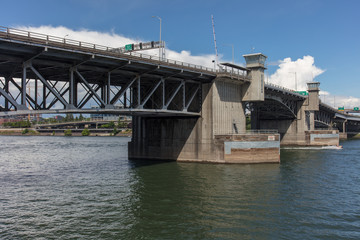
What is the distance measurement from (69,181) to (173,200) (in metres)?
14.6

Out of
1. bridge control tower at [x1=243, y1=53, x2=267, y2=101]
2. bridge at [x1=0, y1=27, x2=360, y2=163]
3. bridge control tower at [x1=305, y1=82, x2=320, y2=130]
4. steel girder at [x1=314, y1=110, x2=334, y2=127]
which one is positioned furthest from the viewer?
steel girder at [x1=314, y1=110, x2=334, y2=127]

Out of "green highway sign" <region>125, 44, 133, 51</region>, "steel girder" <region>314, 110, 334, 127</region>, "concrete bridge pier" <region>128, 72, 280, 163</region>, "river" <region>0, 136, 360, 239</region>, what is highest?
"green highway sign" <region>125, 44, 133, 51</region>

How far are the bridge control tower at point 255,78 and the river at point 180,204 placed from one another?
1752cm

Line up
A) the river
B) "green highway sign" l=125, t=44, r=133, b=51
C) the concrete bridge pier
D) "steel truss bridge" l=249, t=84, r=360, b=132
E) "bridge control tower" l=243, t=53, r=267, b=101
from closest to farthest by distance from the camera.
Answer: the river, the concrete bridge pier, "bridge control tower" l=243, t=53, r=267, b=101, "green highway sign" l=125, t=44, r=133, b=51, "steel truss bridge" l=249, t=84, r=360, b=132

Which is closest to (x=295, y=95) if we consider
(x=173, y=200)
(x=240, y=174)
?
(x=240, y=174)

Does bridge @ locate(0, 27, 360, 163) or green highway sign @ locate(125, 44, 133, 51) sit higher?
green highway sign @ locate(125, 44, 133, 51)

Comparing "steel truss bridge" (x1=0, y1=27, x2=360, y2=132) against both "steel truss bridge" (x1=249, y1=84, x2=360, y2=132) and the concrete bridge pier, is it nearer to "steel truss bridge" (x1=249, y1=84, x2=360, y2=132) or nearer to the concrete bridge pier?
the concrete bridge pier

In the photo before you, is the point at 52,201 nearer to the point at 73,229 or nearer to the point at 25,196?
the point at 25,196

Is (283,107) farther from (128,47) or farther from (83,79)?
(83,79)

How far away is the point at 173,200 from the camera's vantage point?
2719 cm

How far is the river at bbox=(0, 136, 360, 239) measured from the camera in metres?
19.7

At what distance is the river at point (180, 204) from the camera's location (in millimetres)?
19725

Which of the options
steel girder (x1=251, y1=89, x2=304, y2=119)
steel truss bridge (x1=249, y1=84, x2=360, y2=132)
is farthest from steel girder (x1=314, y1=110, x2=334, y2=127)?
steel girder (x1=251, y1=89, x2=304, y2=119)

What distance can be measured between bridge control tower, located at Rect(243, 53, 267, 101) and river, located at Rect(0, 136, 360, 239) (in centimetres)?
1752
